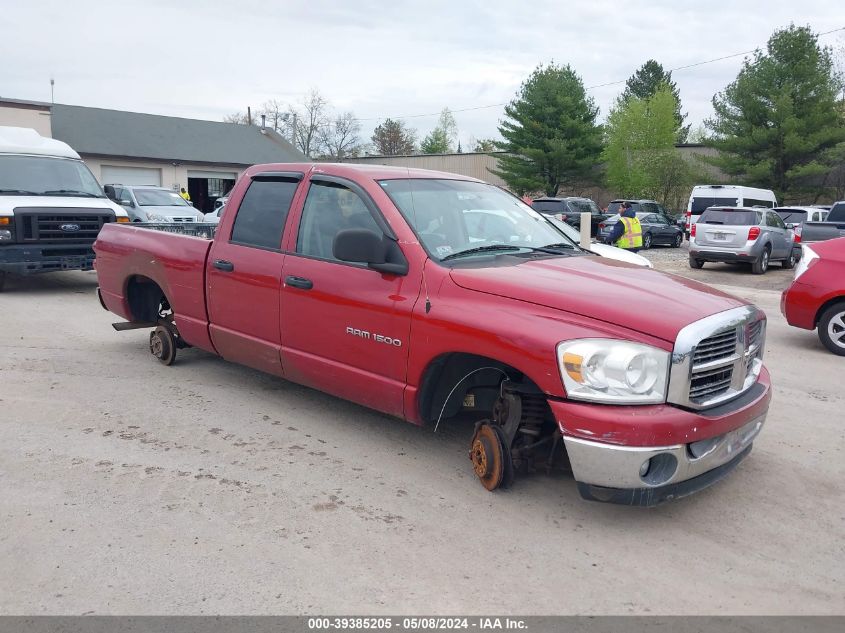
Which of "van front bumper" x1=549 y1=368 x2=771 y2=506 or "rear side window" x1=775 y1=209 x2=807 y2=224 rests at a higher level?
"rear side window" x1=775 y1=209 x2=807 y2=224

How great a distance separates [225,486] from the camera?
440 centimetres

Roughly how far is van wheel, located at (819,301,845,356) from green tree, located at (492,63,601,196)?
36.0m

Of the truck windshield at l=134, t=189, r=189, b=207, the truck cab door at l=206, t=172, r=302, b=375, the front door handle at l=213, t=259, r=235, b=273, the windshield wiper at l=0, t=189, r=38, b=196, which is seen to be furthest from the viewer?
the truck windshield at l=134, t=189, r=189, b=207

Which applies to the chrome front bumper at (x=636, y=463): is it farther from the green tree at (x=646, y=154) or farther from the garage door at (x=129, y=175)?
the green tree at (x=646, y=154)

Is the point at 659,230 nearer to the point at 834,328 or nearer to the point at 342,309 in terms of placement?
the point at 834,328

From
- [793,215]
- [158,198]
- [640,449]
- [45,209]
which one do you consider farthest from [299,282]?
[793,215]

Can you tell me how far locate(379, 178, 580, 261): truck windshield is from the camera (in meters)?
4.84

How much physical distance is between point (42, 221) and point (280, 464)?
29.0 ft

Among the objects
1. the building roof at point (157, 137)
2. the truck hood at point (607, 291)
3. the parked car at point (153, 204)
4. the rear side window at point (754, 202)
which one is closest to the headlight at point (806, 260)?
the truck hood at point (607, 291)

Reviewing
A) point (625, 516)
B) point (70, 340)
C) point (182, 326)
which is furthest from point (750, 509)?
point (70, 340)

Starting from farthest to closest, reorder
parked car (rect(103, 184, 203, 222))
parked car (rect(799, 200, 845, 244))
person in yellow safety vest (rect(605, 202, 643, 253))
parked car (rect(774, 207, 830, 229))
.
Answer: parked car (rect(774, 207, 830, 229)), parked car (rect(103, 184, 203, 222)), person in yellow safety vest (rect(605, 202, 643, 253)), parked car (rect(799, 200, 845, 244))

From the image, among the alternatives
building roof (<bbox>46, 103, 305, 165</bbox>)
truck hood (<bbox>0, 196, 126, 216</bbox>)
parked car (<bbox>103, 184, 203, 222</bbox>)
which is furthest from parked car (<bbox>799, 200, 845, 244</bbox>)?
building roof (<bbox>46, 103, 305, 165</bbox>)

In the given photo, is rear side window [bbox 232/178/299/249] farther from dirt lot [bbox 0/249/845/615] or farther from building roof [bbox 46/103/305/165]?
building roof [bbox 46/103/305/165]

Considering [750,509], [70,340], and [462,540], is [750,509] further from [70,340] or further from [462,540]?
[70,340]
